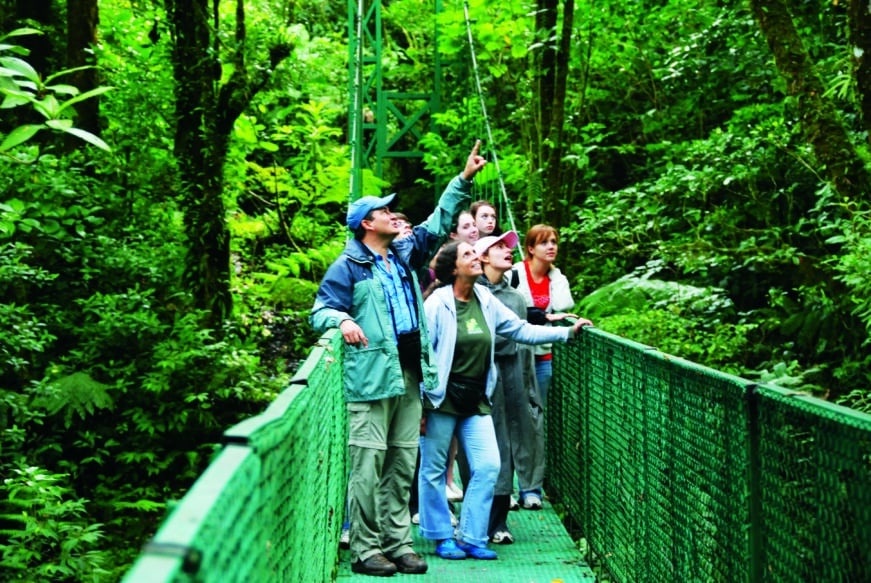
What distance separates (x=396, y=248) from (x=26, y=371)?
3856 mm

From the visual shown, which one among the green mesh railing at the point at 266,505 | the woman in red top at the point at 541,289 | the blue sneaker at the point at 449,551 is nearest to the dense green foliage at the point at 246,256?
the woman in red top at the point at 541,289

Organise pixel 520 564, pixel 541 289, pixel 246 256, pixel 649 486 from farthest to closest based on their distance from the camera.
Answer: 1. pixel 246 256
2. pixel 541 289
3. pixel 520 564
4. pixel 649 486

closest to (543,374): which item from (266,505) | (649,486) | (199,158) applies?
(649,486)

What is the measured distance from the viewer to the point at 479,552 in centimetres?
528

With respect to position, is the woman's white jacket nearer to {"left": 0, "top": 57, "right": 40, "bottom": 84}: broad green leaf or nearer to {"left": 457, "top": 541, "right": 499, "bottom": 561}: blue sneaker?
{"left": 457, "top": 541, "right": 499, "bottom": 561}: blue sneaker

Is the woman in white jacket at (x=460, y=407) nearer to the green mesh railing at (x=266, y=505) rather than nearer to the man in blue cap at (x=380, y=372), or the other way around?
the man in blue cap at (x=380, y=372)

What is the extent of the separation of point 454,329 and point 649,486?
5.22 ft

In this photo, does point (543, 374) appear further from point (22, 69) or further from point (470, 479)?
point (22, 69)

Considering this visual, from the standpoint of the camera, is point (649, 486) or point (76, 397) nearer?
point (649, 486)

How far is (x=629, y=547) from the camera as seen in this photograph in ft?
14.1

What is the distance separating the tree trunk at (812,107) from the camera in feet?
17.7

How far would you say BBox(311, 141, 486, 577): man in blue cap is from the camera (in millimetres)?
4762

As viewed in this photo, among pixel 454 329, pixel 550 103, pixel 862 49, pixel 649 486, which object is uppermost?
pixel 550 103

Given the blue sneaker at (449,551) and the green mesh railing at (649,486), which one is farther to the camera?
the blue sneaker at (449,551)
